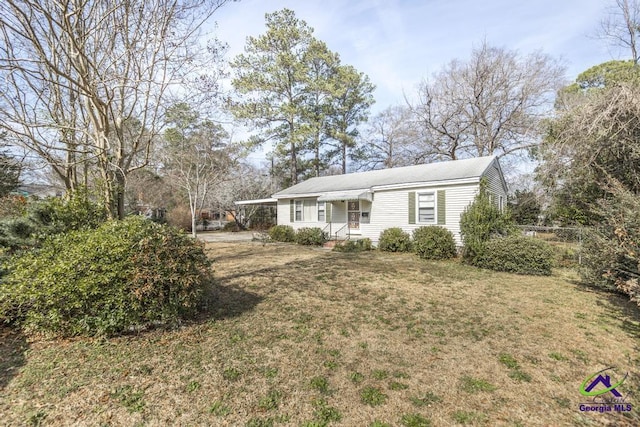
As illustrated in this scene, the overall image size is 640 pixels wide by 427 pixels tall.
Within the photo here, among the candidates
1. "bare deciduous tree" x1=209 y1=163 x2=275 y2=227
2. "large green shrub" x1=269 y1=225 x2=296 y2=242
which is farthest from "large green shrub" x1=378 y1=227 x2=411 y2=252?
"bare deciduous tree" x1=209 y1=163 x2=275 y2=227

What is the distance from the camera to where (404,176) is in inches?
552

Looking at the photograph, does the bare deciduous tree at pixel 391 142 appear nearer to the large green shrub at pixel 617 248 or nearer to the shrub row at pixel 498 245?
the shrub row at pixel 498 245

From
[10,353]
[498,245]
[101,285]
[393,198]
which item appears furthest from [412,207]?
[10,353]

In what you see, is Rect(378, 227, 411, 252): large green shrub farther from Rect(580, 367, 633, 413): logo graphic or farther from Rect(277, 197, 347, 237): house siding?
Rect(580, 367, 633, 413): logo graphic

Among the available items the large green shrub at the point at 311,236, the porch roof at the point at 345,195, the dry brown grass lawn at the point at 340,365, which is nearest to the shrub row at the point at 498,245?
the dry brown grass lawn at the point at 340,365

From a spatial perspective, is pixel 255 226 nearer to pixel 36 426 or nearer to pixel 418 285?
pixel 418 285

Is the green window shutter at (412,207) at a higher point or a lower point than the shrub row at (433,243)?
higher

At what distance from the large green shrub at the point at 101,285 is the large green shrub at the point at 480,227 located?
8.39 metres

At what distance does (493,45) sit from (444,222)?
49.3ft

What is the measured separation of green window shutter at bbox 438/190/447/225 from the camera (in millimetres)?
11703

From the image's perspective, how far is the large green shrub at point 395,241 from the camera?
12.2 meters

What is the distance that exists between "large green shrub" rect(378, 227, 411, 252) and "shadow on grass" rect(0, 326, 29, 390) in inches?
437

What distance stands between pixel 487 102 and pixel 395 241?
1405cm

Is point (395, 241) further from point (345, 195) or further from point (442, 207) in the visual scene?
point (345, 195)
